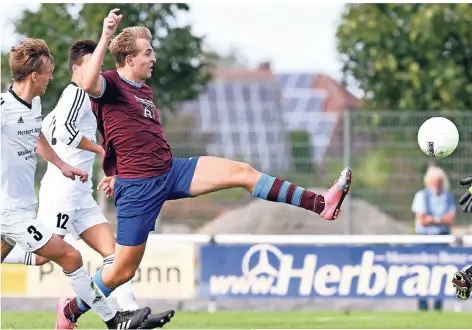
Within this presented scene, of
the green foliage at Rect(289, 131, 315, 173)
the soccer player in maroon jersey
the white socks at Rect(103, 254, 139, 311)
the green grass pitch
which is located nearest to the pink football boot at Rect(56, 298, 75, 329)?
the white socks at Rect(103, 254, 139, 311)

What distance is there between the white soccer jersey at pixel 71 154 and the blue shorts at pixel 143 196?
4.28 feet

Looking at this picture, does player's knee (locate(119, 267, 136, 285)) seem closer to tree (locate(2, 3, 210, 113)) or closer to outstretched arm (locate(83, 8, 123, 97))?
outstretched arm (locate(83, 8, 123, 97))

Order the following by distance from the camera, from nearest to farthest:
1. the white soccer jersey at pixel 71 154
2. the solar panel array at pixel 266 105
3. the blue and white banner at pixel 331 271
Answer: the white soccer jersey at pixel 71 154 < the blue and white banner at pixel 331 271 < the solar panel array at pixel 266 105

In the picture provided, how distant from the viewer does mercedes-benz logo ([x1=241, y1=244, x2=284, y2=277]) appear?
16344mm

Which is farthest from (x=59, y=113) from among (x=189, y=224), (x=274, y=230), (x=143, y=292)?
(x=274, y=230)

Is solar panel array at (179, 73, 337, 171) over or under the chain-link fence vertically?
over

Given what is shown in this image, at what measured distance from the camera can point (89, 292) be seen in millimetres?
10992

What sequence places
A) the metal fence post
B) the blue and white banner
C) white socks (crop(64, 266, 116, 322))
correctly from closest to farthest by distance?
white socks (crop(64, 266, 116, 322)) < the blue and white banner < the metal fence post

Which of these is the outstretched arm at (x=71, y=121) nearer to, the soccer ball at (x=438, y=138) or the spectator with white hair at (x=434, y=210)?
the soccer ball at (x=438, y=138)

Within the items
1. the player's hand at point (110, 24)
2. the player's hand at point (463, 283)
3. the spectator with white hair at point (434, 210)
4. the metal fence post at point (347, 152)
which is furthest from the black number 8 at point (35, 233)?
the metal fence post at point (347, 152)

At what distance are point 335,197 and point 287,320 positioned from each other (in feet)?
16.5

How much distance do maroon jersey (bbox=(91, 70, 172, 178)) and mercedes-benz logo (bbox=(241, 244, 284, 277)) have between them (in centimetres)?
568

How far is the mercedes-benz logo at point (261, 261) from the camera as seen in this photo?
16.3m

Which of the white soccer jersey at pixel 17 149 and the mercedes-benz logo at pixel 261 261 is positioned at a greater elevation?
the white soccer jersey at pixel 17 149
